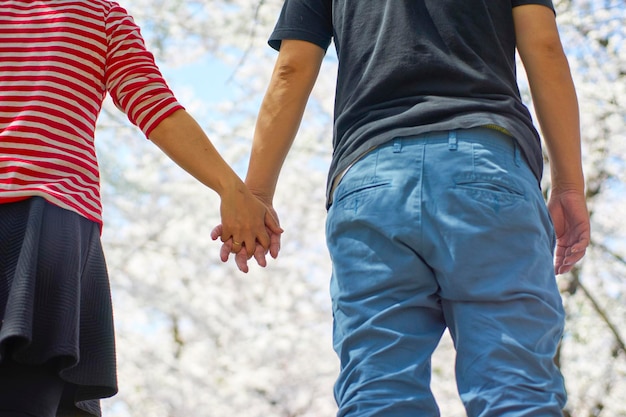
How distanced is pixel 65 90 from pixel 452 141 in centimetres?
80

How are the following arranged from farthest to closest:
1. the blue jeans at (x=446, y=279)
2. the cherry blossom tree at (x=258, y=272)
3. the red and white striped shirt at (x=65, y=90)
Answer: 1. the cherry blossom tree at (x=258, y=272)
2. the red and white striped shirt at (x=65, y=90)
3. the blue jeans at (x=446, y=279)

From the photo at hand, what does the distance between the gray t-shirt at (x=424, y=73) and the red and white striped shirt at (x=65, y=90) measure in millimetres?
415

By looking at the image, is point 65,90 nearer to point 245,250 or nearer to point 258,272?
point 245,250

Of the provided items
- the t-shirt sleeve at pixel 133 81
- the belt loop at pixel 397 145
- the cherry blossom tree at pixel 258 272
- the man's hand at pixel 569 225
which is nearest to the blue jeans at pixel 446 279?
the belt loop at pixel 397 145

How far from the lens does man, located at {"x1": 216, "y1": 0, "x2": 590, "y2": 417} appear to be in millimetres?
1464

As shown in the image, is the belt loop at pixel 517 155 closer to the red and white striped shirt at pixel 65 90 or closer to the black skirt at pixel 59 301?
the red and white striped shirt at pixel 65 90

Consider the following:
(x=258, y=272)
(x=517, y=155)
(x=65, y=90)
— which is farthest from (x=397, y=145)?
(x=258, y=272)

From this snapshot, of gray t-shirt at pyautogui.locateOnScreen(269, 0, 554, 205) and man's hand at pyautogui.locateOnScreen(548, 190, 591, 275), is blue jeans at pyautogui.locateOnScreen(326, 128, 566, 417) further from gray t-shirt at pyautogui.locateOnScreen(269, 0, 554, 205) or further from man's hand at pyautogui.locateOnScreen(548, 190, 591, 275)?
man's hand at pyautogui.locateOnScreen(548, 190, 591, 275)

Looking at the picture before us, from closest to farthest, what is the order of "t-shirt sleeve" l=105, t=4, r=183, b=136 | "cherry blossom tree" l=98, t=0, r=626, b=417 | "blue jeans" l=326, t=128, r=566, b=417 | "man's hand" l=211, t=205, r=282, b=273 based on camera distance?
"blue jeans" l=326, t=128, r=566, b=417 → "t-shirt sleeve" l=105, t=4, r=183, b=136 → "man's hand" l=211, t=205, r=282, b=273 → "cherry blossom tree" l=98, t=0, r=626, b=417

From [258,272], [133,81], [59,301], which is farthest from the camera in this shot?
[258,272]

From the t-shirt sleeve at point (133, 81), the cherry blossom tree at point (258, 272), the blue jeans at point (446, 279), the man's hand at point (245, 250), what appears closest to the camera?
the blue jeans at point (446, 279)

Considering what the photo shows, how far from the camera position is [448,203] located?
153cm

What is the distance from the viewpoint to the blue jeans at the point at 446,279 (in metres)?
1.45

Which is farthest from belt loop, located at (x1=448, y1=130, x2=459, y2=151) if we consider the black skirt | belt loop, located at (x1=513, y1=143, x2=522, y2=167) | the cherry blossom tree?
the cherry blossom tree
